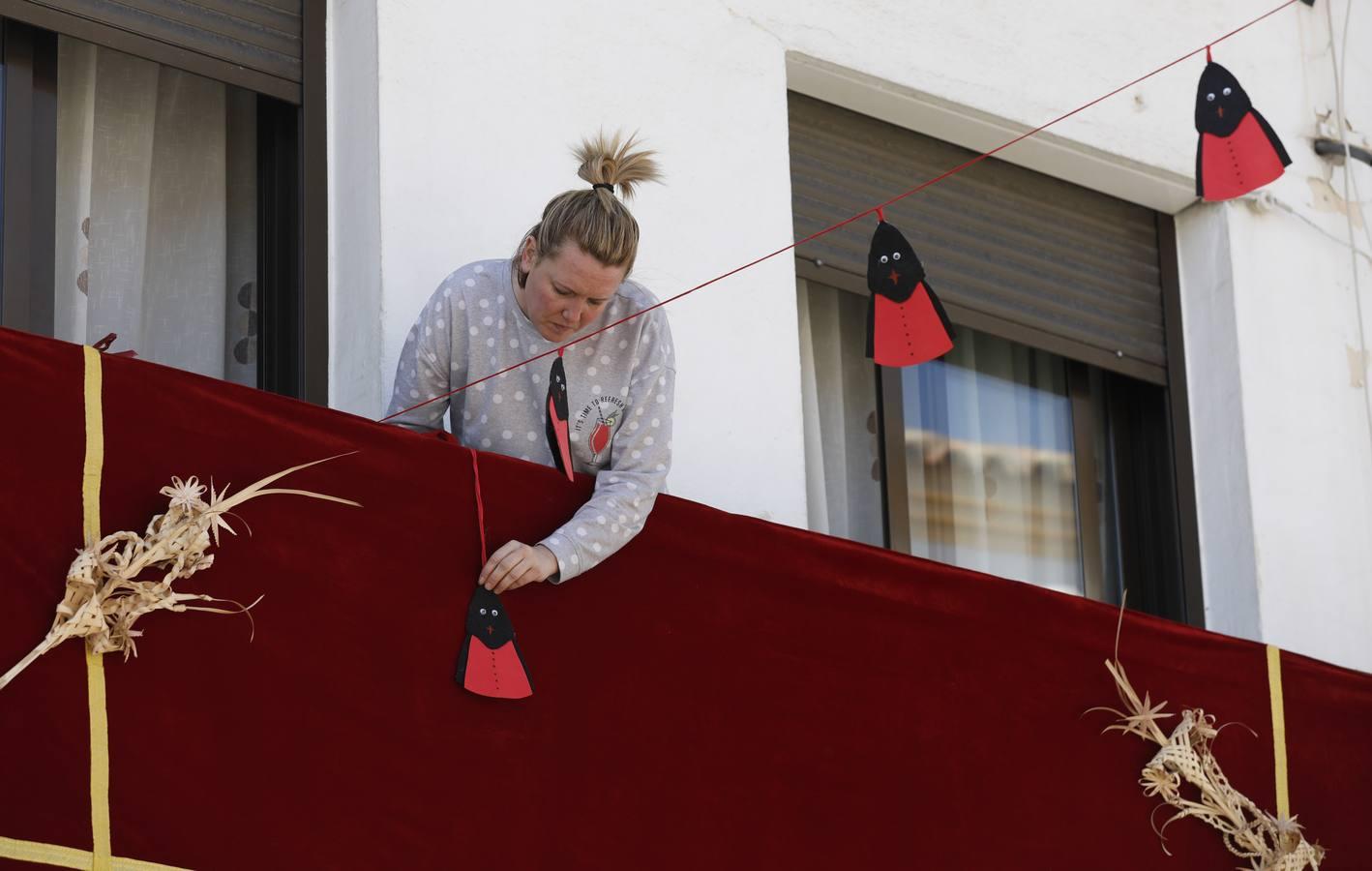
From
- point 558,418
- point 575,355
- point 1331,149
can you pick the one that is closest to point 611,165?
point 575,355

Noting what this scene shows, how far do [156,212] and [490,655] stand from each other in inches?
45.8

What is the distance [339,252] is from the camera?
3.47m

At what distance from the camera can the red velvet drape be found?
2498 millimetres

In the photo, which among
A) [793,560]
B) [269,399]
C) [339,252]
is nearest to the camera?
[269,399]

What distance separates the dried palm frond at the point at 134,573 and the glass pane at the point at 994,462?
2.19 metres

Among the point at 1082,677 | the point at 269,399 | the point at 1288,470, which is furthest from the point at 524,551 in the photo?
the point at 1288,470

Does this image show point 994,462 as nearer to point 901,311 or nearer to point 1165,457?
point 1165,457

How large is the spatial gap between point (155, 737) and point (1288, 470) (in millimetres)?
3162

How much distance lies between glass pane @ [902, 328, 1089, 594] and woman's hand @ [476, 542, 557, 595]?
1.70m

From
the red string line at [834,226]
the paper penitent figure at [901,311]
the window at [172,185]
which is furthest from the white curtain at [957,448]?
the window at [172,185]

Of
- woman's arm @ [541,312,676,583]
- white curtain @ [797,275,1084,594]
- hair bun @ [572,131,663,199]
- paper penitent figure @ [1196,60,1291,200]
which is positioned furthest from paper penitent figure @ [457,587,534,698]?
paper penitent figure @ [1196,60,1291,200]

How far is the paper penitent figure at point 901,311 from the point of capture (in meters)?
3.36

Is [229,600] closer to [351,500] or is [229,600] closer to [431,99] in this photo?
[351,500]

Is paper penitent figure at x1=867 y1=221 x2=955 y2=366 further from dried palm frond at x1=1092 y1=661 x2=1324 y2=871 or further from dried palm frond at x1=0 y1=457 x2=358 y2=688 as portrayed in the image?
dried palm frond at x1=0 y1=457 x2=358 y2=688
